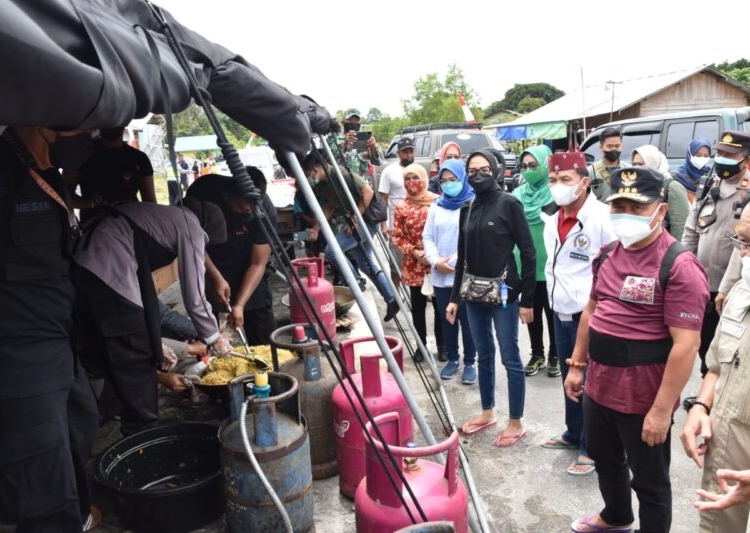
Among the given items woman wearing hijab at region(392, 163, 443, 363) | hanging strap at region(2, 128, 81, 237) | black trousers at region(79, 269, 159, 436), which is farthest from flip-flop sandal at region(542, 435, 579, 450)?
hanging strap at region(2, 128, 81, 237)

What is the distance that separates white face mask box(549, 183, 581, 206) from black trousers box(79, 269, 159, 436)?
8.28ft

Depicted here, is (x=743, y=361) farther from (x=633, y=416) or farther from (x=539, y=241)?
(x=539, y=241)

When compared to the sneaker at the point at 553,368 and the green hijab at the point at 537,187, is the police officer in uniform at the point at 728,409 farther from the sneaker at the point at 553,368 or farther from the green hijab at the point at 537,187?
the sneaker at the point at 553,368

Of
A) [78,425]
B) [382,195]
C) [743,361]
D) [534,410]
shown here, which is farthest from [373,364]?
[382,195]

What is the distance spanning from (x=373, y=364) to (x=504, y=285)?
1321mm

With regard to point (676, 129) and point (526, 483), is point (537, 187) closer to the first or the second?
point (526, 483)

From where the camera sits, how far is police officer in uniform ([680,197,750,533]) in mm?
1981

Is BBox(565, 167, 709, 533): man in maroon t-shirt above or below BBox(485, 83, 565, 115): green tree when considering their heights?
below

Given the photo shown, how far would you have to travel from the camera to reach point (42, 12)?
1.32 m

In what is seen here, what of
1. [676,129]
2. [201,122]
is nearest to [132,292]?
[676,129]

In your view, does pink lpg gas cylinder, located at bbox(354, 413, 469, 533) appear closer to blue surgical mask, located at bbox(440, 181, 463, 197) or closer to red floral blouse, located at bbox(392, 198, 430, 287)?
blue surgical mask, located at bbox(440, 181, 463, 197)

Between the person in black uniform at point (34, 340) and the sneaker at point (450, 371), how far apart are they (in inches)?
135

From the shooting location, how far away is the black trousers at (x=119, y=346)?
2787 millimetres

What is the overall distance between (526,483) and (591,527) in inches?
25.8
